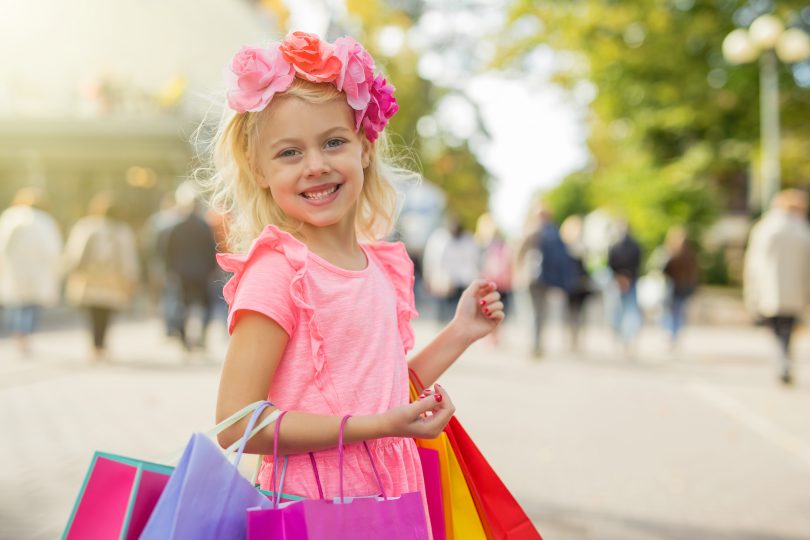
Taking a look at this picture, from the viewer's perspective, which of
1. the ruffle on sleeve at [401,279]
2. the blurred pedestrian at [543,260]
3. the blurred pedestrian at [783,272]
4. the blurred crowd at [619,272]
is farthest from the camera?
the blurred pedestrian at [543,260]

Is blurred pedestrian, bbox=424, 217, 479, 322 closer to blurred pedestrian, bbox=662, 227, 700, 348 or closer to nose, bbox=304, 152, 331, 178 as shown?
blurred pedestrian, bbox=662, 227, 700, 348

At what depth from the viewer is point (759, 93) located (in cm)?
2272

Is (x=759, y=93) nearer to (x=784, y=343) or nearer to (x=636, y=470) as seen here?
(x=784, y=343)

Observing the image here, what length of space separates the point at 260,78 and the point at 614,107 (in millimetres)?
22694

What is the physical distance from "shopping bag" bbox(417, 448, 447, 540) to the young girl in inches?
1.9

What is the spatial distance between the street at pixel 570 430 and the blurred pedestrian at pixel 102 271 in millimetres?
528

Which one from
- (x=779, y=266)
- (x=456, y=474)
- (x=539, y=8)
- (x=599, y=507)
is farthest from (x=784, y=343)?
(x=539, y=8)

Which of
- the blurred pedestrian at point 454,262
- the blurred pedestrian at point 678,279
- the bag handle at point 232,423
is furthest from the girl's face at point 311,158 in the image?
the blurred pedestrian at point 678,279

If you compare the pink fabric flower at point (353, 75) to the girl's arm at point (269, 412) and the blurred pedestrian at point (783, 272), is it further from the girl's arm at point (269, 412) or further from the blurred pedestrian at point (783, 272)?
the blurred pedestrian at point (783, 272)

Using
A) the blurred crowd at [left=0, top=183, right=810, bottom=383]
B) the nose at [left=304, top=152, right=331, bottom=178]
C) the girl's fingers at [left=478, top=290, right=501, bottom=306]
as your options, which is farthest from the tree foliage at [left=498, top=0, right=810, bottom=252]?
the nose at [left=304, top=152, right=331, bottom=178]

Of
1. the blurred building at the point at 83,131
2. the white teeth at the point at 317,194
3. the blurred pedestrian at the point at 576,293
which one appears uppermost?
the blurred building at the point at 83,131

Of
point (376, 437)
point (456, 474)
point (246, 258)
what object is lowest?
point (456, 474)

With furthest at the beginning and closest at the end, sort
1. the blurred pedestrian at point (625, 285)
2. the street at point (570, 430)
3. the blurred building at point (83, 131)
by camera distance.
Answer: the blurred building at point (83, 131), the blurred pedestrian at point (625, 285), the street at point (570, 430)

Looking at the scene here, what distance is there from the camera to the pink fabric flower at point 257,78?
1895mm
